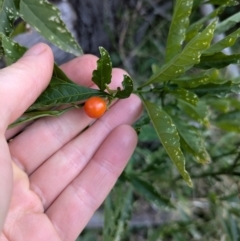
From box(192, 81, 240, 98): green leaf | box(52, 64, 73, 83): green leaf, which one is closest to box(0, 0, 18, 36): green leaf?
box(52, 64, 73, 83): green leaf

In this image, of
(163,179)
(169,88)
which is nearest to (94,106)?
(169,88)

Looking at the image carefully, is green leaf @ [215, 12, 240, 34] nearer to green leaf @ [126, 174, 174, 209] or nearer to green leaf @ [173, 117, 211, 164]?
green leaf @ [173, 117, 211, 164]

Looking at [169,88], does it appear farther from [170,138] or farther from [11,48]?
[11,48]

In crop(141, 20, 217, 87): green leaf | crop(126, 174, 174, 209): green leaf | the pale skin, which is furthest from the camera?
crop(126, 174, 174, 209): green leaf

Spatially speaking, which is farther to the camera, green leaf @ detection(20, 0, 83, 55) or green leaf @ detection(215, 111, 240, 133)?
green leaf @ detection(215, 111, 240, 133)

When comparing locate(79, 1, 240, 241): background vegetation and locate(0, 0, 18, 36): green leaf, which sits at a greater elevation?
locate(0, 0, 18, 36): green leaf

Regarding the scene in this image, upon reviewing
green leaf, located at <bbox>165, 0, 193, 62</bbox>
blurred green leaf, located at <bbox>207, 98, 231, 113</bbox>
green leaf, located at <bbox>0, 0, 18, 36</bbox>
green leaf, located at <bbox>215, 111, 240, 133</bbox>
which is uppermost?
green leaf, located at <bbox>0, 0, 18, 36</bbox>

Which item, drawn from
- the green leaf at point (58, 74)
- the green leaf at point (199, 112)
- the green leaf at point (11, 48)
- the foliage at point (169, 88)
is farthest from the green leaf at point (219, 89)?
the green leaf at point (11, 48)
